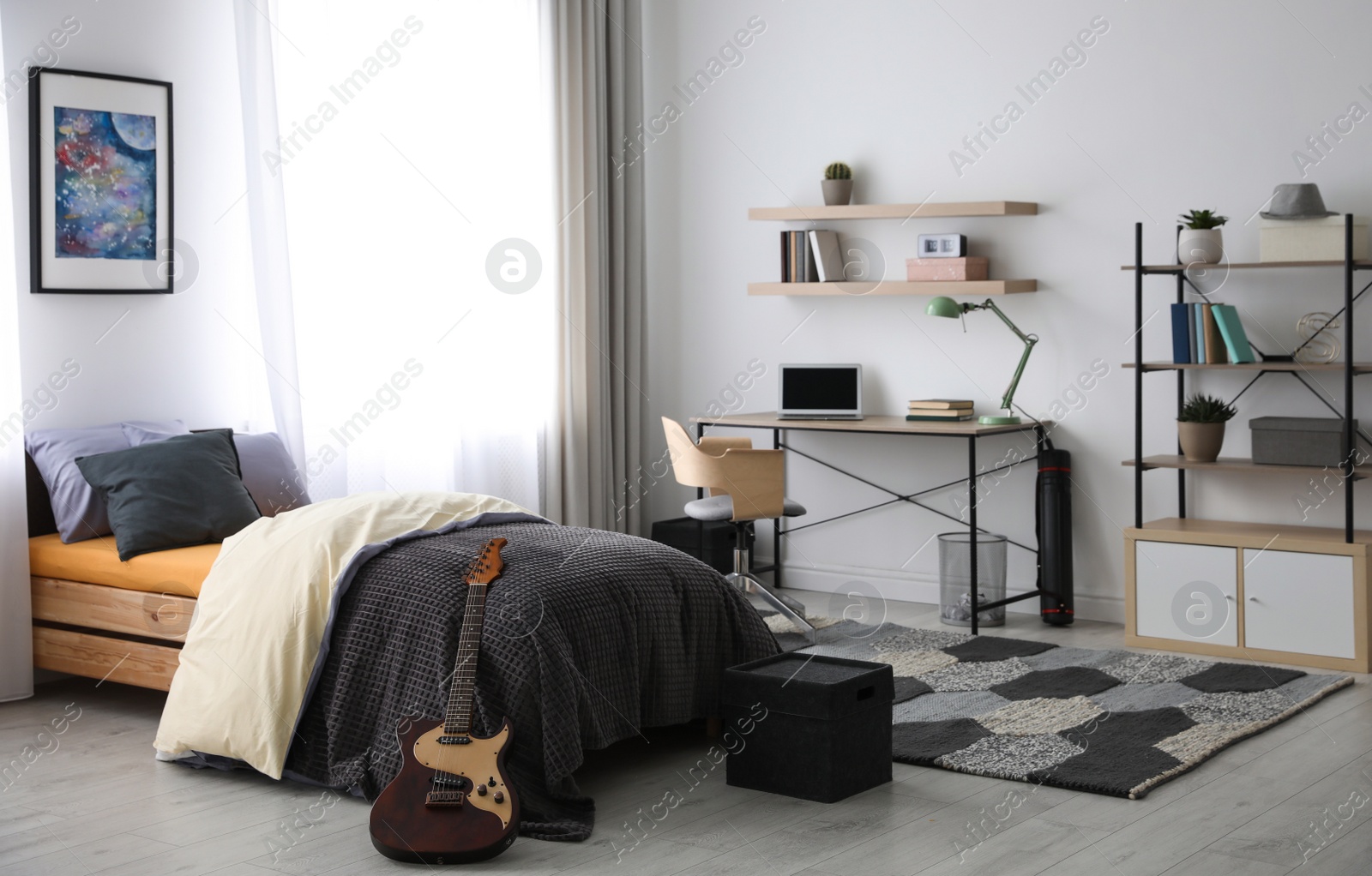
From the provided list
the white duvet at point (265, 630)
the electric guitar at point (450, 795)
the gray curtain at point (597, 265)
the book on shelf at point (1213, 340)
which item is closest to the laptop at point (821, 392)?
the gray curtain at point (597, 265)

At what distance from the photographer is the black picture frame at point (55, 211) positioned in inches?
175

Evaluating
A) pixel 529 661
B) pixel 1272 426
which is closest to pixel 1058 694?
pixel 1272 426

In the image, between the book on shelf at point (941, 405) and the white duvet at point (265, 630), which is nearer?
the white duvet at point (265, 630)

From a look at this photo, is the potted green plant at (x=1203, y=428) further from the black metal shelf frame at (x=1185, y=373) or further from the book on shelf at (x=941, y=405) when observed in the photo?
the book on shelf at (x=941, y=405)

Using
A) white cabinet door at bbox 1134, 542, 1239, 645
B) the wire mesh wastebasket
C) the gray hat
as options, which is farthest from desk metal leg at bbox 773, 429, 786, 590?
the gray hat

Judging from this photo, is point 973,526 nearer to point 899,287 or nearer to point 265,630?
point 899,287

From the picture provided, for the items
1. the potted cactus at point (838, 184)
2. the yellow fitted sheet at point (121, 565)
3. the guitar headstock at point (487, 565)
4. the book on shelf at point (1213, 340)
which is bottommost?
the yellow fitted sheet at point (121, 565)

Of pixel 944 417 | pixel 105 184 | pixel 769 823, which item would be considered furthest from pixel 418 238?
pixel 769 823

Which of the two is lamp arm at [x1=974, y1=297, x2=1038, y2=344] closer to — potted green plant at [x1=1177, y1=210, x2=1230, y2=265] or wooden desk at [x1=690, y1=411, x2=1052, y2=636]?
wooden desk at [x1=690, y1=411, x2=1052, y2=636]

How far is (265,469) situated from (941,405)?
2522mm

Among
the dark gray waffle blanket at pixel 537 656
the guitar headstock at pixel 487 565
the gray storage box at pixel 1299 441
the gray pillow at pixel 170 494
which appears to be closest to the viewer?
the dark gray waffle blanket at pixel 537 656

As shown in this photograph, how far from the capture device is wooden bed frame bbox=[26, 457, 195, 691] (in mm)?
3904

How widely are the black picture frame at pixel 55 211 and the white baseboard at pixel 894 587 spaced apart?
290 centimetres

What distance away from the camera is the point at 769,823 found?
304 cm
